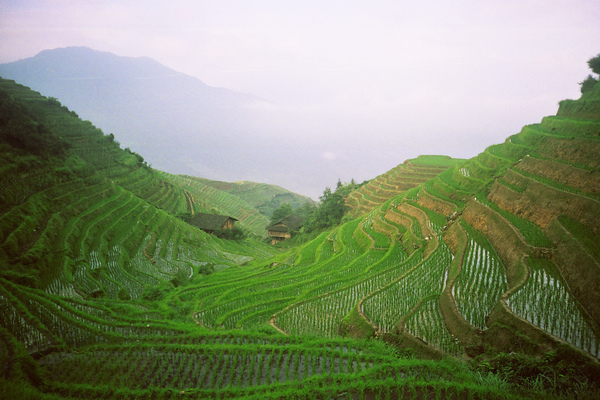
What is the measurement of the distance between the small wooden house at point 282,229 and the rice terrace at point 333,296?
19.1 meters

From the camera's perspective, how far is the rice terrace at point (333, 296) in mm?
5883

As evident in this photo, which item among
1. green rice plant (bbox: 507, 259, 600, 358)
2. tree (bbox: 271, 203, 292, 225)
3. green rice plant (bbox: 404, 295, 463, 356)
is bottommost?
green rice plant (bbox: 404, 295, 463, 356)

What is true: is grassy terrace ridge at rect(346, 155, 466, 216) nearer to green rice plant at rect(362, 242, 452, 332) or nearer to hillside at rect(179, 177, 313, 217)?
green rice plant at rect(362, 242, 452, 332)

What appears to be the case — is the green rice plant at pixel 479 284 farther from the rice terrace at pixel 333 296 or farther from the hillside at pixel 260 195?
the hillside at pixel 260 195

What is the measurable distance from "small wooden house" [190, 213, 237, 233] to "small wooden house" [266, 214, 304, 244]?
6.42 meters

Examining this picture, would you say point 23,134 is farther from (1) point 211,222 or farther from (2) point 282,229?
(2) point 282,229

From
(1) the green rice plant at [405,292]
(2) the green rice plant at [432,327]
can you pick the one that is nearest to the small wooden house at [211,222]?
(1) the green rice plant at [405,292]

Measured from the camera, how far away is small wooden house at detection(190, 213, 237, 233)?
36094mm

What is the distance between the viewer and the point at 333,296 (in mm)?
11789

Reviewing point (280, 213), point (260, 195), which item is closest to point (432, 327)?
point (280, 213)

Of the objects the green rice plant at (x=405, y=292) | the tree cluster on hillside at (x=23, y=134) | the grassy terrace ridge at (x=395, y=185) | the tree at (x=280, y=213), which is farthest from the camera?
the tree at (x=280, y=213)

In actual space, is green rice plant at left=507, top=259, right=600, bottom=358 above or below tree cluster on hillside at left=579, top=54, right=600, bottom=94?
below

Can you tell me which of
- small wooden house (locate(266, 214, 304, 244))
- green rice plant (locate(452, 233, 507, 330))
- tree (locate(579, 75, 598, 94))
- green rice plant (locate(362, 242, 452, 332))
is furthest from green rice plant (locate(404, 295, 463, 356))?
small wooden house (locate(266, 214, 304, 244))

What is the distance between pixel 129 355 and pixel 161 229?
18.7m
